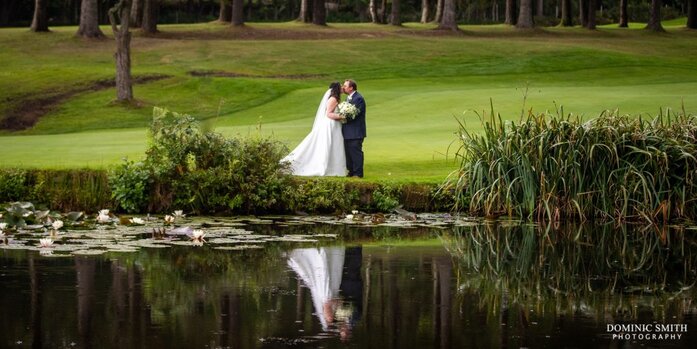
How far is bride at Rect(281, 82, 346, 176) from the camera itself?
2377cm

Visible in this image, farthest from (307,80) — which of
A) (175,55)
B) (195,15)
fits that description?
(195,15)

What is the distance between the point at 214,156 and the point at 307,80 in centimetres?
2878

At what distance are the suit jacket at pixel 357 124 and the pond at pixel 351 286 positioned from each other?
4011 millimetres

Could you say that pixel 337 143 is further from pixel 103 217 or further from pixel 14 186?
pixel 103 217

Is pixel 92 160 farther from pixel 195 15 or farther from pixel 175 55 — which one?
pixel 195 15

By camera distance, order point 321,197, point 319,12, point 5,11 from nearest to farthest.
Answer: point 321,197 < point 319,12 < point 5,11

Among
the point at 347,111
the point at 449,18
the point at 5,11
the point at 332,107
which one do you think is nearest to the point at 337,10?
the point at 5,11

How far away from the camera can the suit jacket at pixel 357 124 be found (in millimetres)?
23672

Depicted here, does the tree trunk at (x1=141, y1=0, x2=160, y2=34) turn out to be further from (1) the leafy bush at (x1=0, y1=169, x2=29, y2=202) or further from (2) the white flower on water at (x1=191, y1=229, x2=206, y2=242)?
(2) the white flower on water at (x1=191, y1=229, x2=206, y2=242)

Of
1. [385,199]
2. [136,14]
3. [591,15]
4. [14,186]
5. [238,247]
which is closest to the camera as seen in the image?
[238,247]

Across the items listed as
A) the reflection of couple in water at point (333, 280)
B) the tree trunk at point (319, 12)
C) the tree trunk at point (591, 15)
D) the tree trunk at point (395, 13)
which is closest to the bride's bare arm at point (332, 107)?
the reflection of couple in water at point (333, 280)

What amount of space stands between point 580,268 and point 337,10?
93.1 metres

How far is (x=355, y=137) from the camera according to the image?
77.9 ft

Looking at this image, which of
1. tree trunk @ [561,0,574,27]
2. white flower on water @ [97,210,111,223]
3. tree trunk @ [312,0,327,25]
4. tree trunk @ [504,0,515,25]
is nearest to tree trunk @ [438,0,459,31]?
tree trunk @ [504,0,515,25]
